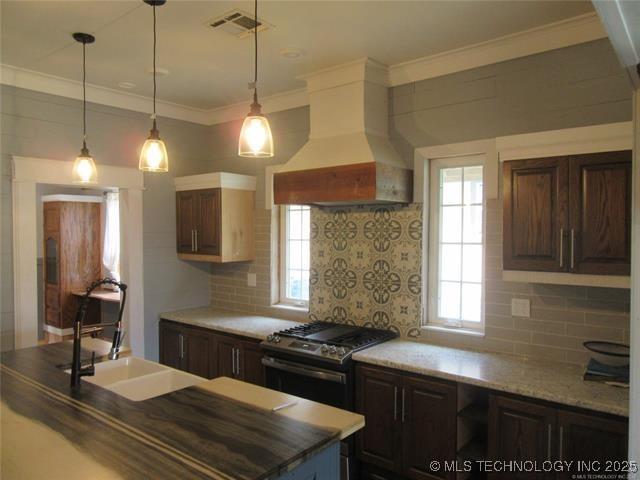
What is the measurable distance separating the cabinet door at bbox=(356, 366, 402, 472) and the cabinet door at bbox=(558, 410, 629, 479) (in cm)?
91

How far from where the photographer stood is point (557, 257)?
2.49m

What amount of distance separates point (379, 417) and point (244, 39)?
2549 mm

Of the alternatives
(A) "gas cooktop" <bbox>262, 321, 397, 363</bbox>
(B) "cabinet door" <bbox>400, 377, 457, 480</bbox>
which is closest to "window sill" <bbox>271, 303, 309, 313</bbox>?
(A) "gas cooktop" <bbox>262, 321, 397, 363</bbox>

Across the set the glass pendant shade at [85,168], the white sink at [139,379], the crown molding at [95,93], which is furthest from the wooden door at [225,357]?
the crown molding at [95,93]

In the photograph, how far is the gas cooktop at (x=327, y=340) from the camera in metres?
3.05

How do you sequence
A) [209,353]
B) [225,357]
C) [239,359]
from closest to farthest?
[239,359] < [225,357] < [209,353]

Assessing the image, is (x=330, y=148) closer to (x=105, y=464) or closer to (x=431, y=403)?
(x=431, y=403)

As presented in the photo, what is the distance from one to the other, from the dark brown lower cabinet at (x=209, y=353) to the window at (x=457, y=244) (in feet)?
4.71

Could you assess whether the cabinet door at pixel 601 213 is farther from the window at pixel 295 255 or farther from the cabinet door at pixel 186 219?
the cabinet door at pixel 186 219

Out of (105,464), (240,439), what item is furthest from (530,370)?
(105,464)

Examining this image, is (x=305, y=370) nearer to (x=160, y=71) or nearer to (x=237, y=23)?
(x=237, y=23)

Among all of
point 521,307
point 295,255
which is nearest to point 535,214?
point 521,307

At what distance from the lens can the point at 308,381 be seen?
10.5 ft

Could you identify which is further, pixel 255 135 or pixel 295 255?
pixel 295 255
